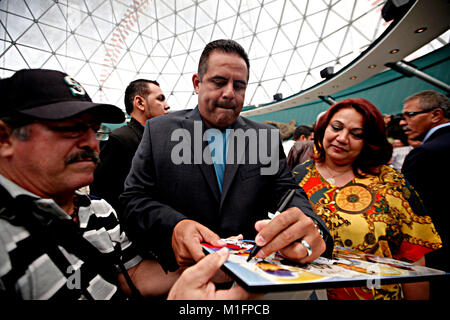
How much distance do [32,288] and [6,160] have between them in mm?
719

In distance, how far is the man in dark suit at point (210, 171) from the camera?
141 centimetres

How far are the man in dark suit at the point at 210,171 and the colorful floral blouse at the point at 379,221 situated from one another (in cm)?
64

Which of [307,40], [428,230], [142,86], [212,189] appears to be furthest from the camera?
[307,40]

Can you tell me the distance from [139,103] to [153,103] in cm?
27

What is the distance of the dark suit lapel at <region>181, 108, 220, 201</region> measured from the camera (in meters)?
1.62

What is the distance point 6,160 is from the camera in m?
1.08

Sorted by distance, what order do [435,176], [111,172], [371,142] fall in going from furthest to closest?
[111,172]
[435,176]
[371,142]

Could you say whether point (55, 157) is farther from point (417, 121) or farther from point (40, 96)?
point (417, 121)

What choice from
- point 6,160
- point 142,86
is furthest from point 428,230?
point 142,86

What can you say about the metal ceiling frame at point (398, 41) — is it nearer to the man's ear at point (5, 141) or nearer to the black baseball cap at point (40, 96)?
the black baseball cap at point (40, 96)

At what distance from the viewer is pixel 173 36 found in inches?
Result: 1005

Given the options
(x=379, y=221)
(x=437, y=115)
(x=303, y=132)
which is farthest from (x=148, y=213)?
(x=303, y=132)

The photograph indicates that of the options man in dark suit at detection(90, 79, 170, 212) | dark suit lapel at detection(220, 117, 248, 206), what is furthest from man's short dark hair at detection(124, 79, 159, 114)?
dark suit lapel at detection(220, 117, 248, 206)
